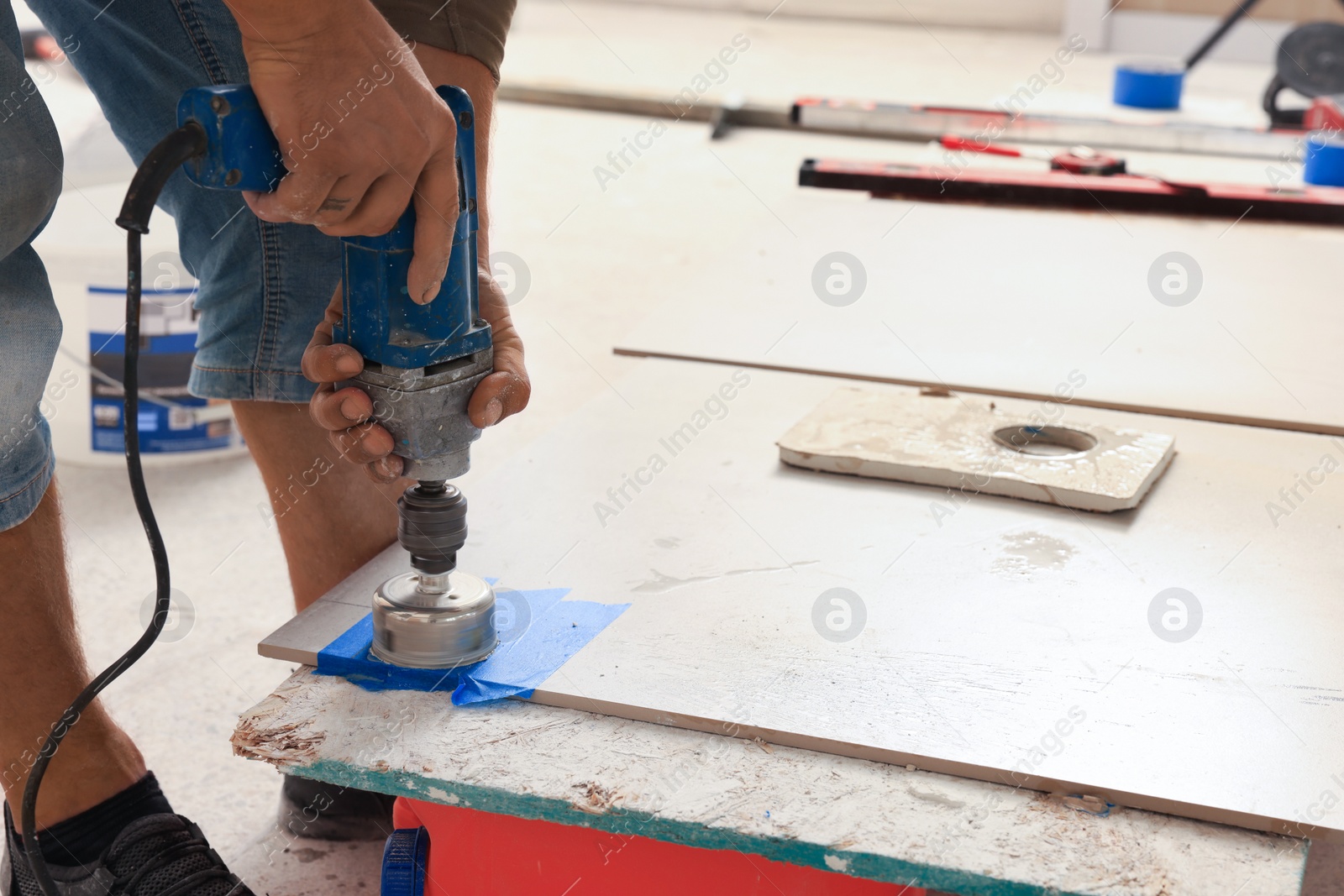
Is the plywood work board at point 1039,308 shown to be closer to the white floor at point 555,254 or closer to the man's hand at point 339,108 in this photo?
the white floor at point 555,254

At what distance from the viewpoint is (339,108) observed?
86cm

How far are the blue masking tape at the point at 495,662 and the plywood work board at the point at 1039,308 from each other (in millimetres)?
766

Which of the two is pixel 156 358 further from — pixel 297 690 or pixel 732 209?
pixel 732 209

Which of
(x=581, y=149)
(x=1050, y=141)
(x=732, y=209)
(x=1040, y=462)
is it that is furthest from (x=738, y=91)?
(x=1040, y=462)

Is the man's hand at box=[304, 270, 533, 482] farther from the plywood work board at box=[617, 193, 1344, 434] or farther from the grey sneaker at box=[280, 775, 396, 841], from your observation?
the plywood work board at box=[617, 193, 1344, 434]

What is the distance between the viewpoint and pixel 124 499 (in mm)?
2125

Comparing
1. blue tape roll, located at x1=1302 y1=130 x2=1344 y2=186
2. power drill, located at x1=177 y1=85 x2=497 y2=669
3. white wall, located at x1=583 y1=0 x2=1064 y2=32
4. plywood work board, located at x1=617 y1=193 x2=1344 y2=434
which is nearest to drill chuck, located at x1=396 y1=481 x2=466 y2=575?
power drill, located at x1=177 y1=85 x2=497 y2=669

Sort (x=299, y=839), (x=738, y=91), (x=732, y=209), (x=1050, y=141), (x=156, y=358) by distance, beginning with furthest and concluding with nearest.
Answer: (x=738, y=91) → (x=732, y=209) → (x=1050, y=141) → (x=156, y=358) → (x=299, y=839)

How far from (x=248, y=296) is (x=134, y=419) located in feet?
1.18

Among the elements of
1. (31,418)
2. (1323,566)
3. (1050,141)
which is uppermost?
(1050,141)

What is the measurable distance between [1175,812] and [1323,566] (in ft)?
1.58

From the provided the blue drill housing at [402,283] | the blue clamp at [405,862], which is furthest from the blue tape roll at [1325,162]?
the blue clamp at [405,862]

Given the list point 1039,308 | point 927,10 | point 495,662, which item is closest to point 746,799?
point 495,662

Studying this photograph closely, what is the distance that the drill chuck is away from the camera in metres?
1.03
